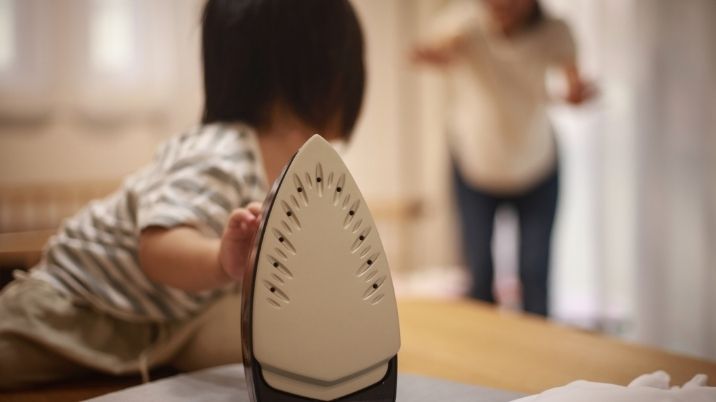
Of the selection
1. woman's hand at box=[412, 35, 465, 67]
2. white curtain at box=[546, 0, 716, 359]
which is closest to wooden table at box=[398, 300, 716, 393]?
woman's hand at box=[412, 35, 465, 67]

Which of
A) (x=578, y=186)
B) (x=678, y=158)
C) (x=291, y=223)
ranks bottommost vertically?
(x=578, y=186)

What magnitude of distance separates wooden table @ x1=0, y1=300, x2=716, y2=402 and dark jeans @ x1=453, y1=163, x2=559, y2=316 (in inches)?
26.8

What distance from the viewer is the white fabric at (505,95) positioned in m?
1.43

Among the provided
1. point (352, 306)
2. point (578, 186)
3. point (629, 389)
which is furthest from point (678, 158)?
point (352, 306)

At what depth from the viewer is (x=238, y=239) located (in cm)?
47

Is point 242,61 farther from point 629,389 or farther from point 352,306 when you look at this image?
point 629,389

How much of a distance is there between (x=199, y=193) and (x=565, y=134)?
5.37ft

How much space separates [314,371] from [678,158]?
155 cm

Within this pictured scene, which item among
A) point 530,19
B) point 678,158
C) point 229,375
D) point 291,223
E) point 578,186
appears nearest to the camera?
point 291,223

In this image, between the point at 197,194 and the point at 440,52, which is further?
the point at 440,52

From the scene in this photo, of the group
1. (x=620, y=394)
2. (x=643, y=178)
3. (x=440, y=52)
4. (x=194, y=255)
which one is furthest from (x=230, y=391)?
(x=643, y=178)

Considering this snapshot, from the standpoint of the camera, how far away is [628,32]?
69.2 inches

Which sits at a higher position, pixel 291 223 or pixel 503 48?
pixel 503 48

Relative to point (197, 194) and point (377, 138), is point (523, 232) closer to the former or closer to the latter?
point (377, 138)
